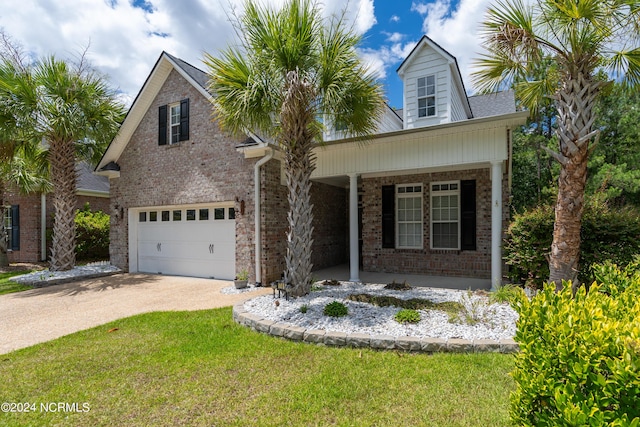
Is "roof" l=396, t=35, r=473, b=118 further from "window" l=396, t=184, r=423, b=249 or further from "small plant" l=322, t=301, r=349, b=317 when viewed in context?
"small plant" l=322, t=301, r=349, b=317

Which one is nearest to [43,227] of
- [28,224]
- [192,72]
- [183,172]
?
[28,224]

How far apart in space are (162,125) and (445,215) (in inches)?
380

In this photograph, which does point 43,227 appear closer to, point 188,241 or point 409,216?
point 188,241

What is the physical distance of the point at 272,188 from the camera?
9.21 m

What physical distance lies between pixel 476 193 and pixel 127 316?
369 inches

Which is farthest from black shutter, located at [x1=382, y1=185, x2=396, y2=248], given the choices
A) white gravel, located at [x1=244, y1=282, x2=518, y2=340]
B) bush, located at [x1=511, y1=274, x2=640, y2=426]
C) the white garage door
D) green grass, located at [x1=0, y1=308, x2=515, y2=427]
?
bush, located at [x1=511, y1=274, x2=640, y2=426]

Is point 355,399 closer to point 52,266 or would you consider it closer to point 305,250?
point 305,250

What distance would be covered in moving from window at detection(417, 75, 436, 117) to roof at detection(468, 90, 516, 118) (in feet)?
6.60

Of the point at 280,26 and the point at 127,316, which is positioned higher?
the point at 280,26

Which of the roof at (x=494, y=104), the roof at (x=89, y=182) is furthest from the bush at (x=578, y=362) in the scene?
the roof at (x=89, y=182)

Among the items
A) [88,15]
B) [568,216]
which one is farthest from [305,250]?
[88,15]

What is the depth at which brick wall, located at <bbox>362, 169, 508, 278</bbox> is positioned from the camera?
31.0 ft

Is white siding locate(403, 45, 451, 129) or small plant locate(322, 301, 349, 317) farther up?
white siding locate(403, 45, 451, 129)

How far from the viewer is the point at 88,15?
26.1ft
